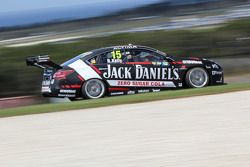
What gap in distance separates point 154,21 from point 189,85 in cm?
717

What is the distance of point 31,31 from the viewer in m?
21.3

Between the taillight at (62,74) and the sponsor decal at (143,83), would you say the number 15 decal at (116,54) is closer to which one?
the sponsor decal at (143,83)

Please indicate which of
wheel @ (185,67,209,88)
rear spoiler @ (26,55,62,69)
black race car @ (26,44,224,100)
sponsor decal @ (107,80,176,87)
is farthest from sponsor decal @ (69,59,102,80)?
wheel @ (185,67,209,88)

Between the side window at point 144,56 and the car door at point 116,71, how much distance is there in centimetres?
20

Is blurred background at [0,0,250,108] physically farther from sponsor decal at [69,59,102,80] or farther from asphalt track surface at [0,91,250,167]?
asphalt track surface at [0,91,250,167]

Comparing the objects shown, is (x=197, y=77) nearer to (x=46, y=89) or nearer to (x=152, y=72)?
(x=152, y=72)

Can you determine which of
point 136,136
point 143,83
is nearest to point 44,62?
point 143,83

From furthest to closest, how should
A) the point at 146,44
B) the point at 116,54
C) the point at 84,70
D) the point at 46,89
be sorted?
1. the point at 146,44
2. the point at 116,54
3. the point at 46,89
4. the point at 84,70

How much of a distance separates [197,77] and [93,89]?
2.80m

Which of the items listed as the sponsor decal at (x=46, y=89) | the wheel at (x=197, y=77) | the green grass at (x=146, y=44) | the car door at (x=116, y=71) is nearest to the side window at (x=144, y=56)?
the car door at (x=116, y=71)

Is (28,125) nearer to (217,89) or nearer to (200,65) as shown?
(217,89)

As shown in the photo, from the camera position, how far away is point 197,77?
1473 cm

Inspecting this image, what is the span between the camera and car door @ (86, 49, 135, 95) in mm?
14406

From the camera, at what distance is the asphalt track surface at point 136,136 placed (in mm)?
5966
